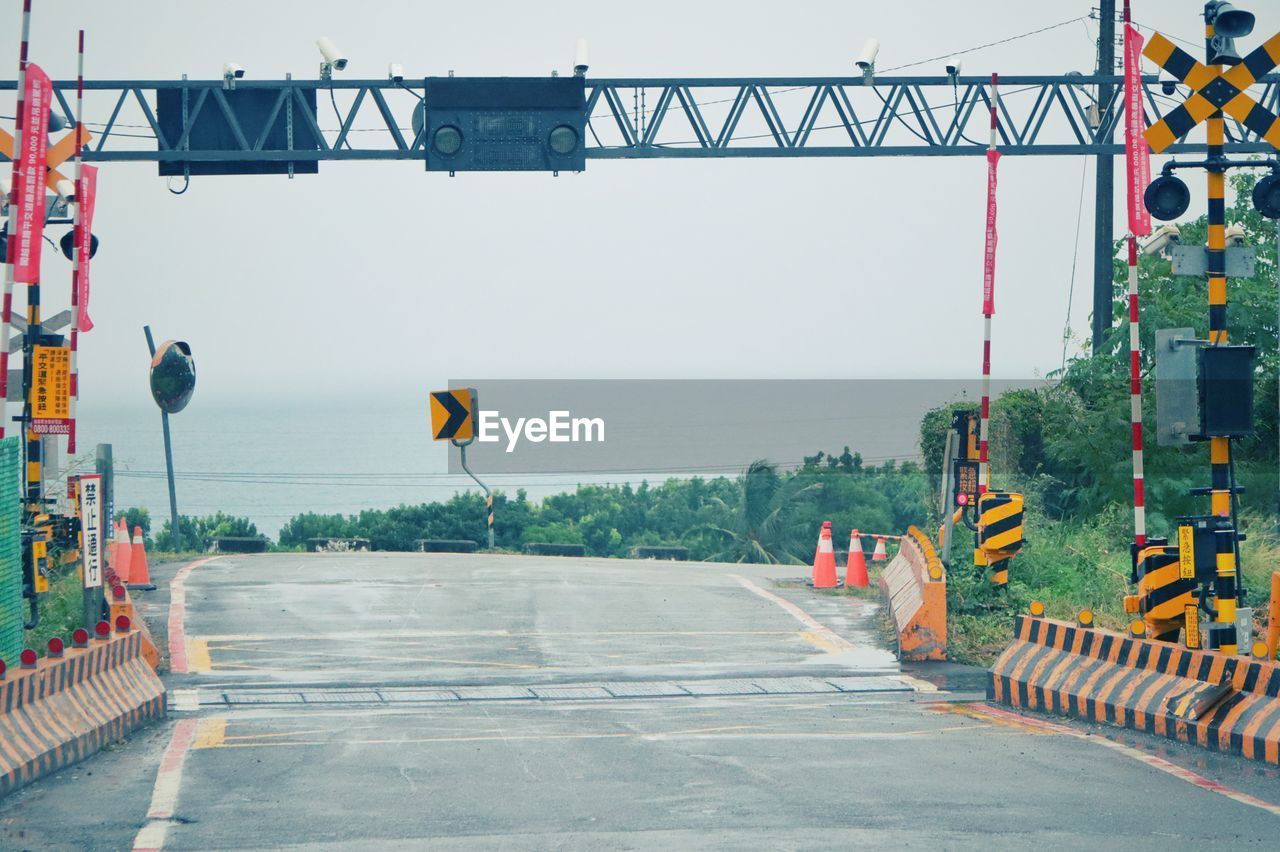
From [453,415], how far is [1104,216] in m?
13.8

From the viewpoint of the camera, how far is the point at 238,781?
33.7 ft

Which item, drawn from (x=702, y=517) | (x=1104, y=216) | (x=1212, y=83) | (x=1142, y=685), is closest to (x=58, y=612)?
(x=1142, y=685)

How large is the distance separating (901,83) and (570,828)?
1994cm

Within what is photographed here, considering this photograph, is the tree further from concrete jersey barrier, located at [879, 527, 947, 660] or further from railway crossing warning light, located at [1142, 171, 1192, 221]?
railway crossing warning light, located at [1142, 171, 1192, 221]

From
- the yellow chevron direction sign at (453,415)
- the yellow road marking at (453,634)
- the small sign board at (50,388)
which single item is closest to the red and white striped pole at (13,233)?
the small sign board at (50,388)

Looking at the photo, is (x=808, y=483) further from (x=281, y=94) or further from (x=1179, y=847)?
(x=1179, y=847)

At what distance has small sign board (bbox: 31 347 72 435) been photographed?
14.5 metres

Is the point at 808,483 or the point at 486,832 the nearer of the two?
the point at 486,832

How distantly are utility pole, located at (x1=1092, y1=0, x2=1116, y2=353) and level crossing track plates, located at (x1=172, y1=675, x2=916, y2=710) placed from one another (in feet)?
56.3

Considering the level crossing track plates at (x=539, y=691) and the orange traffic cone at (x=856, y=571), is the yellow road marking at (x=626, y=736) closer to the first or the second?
the level crossing track plates at (x=539, y=691)

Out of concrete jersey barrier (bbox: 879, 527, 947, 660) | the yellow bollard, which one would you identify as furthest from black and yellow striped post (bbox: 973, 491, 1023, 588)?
the yellow bollard

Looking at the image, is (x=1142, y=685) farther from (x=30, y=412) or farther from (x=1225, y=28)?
(x=30, y=412)

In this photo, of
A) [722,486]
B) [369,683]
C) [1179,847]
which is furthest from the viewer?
[722,486]

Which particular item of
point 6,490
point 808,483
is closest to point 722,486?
point 808,483
